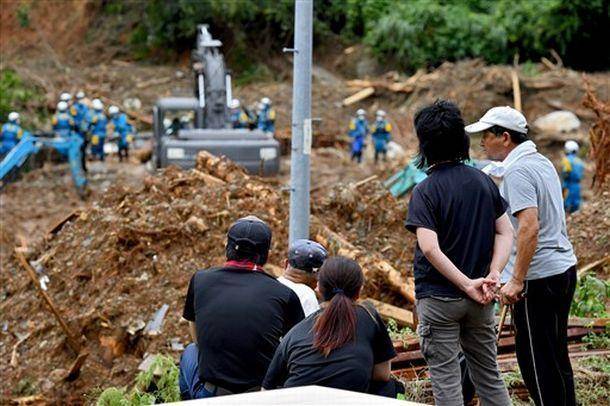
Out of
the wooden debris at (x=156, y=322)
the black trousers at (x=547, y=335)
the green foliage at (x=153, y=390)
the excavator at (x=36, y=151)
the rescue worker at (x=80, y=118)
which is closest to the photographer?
the black trousers at (x=547, y=335)

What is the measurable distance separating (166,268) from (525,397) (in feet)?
19.7

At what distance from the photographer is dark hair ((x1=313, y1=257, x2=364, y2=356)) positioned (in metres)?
5.31

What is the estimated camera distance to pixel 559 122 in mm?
32531

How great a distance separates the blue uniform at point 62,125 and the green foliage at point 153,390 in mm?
→ 18413

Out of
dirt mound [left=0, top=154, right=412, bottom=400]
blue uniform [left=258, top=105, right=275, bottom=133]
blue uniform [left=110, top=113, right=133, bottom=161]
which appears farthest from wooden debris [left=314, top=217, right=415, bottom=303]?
blue uniform [left=110, top=113, right=133, bottom=161]

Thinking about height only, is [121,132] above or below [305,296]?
below

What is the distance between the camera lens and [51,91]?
37438 mm

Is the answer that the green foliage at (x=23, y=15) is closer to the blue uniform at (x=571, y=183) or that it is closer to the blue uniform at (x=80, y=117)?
the blue uniform at (x=80, y=117)

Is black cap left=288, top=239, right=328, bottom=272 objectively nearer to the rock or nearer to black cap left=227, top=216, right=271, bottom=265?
black cap left=227, top=216, right=271, bottom=265

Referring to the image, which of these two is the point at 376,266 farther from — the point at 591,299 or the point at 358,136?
the point at 358,136

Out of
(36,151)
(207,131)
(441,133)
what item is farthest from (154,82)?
(441,133)

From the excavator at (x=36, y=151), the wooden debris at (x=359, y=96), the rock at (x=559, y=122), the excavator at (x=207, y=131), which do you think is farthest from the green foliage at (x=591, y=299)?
the wooden debris at (x=359, y=96)

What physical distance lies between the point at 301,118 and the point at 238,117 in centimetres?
1973

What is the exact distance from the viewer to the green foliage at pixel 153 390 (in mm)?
8539
